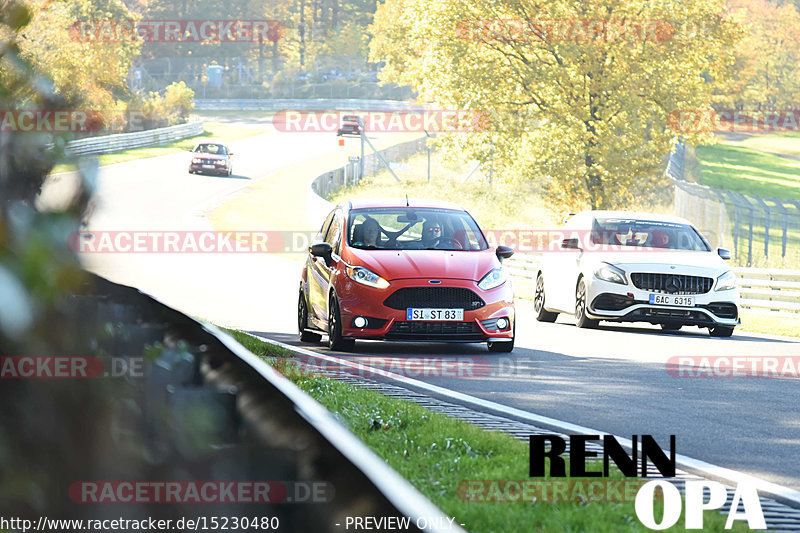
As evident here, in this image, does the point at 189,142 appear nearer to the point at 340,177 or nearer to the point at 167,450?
the point at 340,177

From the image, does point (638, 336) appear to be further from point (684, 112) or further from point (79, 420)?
point (684, 112)

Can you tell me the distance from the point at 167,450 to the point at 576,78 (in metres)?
33.7

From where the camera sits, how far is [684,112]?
113 feet

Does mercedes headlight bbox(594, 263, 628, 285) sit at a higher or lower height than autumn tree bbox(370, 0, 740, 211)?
lower

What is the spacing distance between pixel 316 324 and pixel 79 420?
13.0 m

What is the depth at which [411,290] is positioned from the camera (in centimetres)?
1341

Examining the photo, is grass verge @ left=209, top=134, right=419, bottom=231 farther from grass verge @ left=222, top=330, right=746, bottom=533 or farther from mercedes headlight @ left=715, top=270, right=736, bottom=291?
grass verge @ left=222, top=330, right=746, bottom=533

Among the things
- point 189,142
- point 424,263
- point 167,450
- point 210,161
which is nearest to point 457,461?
point 167,450

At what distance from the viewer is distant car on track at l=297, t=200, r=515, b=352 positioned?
44.0 ft

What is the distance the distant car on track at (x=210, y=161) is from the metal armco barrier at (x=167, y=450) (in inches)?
2115

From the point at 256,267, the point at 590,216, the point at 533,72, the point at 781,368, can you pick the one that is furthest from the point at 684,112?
the point at 781,368

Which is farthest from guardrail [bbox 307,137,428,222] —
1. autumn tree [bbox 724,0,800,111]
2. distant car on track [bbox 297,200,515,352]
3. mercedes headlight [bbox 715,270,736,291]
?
autumn tree [bbox 724,0,800,111]

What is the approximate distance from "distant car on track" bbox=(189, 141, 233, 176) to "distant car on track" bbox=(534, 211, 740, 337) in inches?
1564

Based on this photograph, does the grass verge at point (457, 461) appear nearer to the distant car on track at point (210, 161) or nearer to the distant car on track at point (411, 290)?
the distant car on track at point (411, 290)
